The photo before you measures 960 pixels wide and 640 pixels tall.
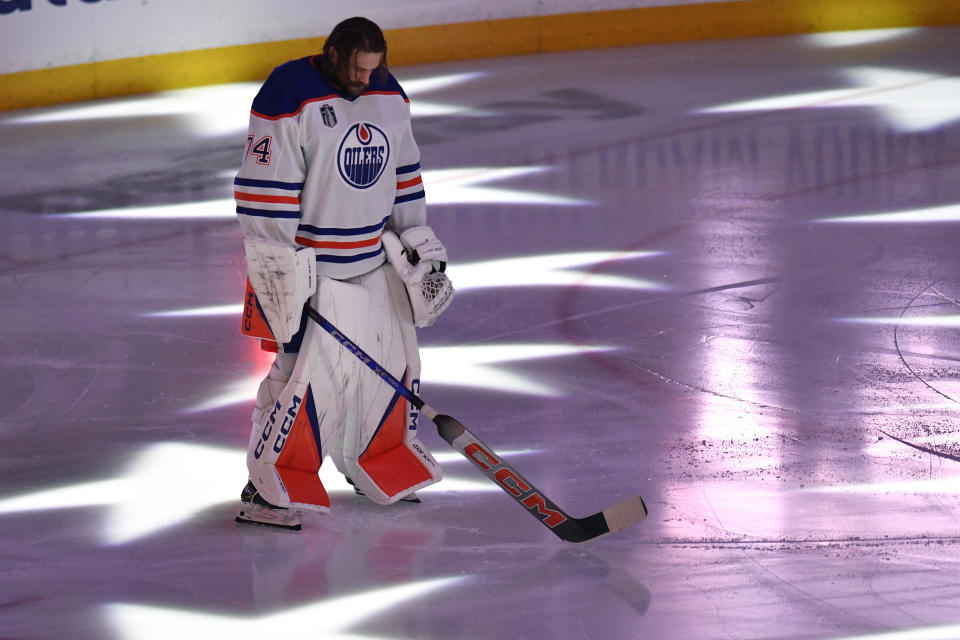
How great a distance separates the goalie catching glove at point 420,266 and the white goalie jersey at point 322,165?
7 centimetres

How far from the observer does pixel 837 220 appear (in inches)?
224

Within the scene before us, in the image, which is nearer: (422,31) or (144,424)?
(144,424)

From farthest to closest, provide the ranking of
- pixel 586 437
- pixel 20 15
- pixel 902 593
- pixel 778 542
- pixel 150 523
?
pixel 20 15, pixel 586 437, pixel 150 523, pixel 778 542, pixel 902 593

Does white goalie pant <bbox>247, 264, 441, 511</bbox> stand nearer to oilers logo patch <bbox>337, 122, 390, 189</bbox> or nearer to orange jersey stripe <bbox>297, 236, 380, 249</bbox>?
orange jersey stripe <bbox>297, 236, 380, 249</bbox>

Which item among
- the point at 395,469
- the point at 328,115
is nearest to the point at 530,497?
the point at 395,469

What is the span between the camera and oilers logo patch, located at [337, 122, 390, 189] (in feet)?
10.4

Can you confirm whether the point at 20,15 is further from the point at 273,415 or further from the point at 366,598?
the point at 366,598

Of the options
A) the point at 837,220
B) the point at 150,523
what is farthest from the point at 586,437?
the point at 837,220

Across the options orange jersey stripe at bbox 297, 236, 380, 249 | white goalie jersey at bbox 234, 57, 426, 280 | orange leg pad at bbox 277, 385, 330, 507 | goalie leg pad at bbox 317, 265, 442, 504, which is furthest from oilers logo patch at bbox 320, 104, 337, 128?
orange leg pad at bbox 277, 385, 330, 507

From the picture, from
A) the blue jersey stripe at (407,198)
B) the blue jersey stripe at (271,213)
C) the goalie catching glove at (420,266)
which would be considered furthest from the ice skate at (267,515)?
the blue jersey stripe at (407,198)

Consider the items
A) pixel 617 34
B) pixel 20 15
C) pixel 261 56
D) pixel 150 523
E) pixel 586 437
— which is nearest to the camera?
pixel 150 523

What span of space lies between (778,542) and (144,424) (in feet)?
6.06

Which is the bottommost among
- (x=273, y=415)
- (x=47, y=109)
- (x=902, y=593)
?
(x=902, y=593)

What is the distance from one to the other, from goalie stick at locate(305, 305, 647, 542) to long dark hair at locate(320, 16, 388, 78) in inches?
21.9
